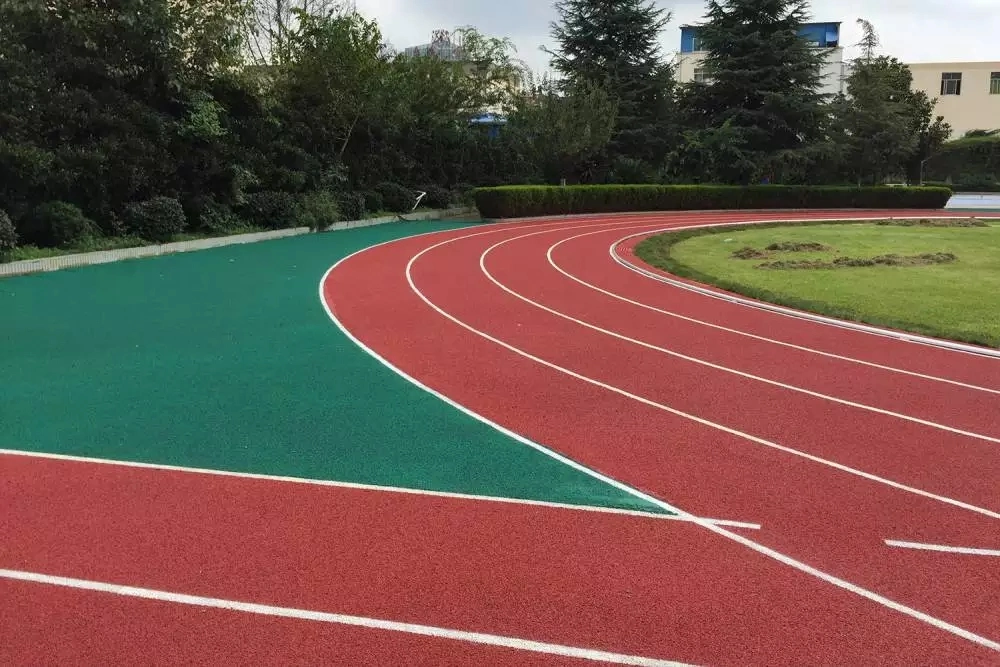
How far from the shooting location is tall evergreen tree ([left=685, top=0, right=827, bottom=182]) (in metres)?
39.3

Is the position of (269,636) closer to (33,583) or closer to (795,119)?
(33,583)

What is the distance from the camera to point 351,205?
26.5 m

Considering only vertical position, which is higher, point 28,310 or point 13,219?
point 13,219

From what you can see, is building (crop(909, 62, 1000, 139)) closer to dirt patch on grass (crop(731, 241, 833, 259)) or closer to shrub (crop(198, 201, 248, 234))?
dirt patch on grass (crop(731, 241, 833, 259))

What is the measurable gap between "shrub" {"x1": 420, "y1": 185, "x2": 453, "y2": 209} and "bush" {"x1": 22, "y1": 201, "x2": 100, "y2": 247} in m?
17.1

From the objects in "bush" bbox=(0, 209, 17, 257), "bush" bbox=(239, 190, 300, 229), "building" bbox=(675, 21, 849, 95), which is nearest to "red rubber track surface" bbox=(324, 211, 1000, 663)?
"bush" bbox=(0, 209, 17, 257)

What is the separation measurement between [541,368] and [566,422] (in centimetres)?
177

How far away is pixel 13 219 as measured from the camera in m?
16.2

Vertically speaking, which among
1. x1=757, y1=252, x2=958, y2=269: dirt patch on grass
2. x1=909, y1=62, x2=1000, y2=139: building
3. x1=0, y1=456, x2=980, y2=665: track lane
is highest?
x1=909, y1=62, x2=1000, y2=139: building

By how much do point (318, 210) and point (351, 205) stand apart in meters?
2.26

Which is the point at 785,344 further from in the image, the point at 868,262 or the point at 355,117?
the point at 355,117

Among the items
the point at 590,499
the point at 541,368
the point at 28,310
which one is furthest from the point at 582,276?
the point at 590,499

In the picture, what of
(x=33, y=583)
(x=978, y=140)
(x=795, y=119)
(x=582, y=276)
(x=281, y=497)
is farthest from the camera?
(x=978, y=140)

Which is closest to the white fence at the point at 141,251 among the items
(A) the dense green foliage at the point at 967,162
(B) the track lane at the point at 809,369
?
(B) the track lane at the point at 809,369
